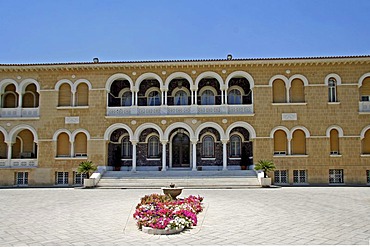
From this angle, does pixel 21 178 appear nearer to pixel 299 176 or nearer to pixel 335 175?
pixel 299 176

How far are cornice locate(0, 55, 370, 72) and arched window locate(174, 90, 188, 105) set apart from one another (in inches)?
102

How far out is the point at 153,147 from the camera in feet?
95.1

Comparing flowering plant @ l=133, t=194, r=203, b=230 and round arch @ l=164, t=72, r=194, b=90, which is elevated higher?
round arch @ l=164, t=72, r=194, b=90

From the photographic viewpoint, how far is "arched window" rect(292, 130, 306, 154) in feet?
84.9

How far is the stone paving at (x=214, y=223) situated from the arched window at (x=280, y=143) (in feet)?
34.0

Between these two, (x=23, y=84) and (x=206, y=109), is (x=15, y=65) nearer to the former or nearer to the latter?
(x=23, y=84)

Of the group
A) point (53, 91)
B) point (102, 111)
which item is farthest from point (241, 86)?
point (53, 91)

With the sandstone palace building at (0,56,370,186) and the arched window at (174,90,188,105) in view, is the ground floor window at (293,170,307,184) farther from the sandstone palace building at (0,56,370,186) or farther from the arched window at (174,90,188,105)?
the arched window at (174,90,188,105)

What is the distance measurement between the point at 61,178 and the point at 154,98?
9.34 m

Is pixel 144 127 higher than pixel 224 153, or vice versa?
pixel 144 127

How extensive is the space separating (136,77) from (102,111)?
360cm

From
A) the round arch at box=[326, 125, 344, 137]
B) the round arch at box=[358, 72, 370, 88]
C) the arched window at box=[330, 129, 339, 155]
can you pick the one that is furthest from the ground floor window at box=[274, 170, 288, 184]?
the round arch at box=[358, 72, 370, 88]

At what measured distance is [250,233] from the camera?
365 inches

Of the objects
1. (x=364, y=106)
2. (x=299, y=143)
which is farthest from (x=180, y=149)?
(x=364, y=106)
